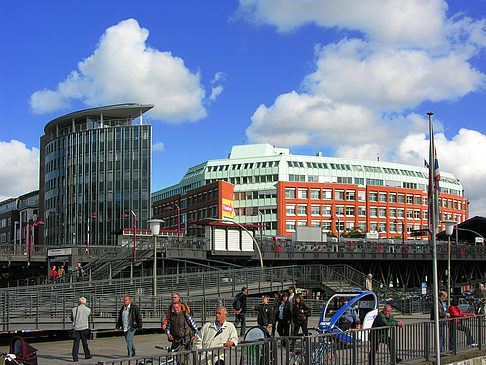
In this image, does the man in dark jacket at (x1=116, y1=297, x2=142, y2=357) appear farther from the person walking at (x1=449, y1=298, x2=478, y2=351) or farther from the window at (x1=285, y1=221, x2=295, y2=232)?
the window at (x1=285, y1=221, x2=295, y2=232)

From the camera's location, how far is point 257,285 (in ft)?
121

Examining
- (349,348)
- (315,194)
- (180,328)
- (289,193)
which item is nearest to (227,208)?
(289,193)

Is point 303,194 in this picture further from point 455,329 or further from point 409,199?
point 455,329


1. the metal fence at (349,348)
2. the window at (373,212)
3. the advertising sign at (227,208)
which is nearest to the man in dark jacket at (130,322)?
the metal fence at (349,348)

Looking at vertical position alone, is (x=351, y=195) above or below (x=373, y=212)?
above

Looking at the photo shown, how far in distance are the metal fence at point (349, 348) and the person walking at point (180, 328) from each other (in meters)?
1.81

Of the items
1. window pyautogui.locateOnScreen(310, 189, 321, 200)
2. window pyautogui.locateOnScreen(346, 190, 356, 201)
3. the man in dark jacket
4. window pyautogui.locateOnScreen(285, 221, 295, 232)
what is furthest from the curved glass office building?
the man in dark jacket

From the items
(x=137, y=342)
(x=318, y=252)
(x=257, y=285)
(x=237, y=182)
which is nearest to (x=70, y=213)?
(x=237, y=182)

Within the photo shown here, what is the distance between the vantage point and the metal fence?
882cm

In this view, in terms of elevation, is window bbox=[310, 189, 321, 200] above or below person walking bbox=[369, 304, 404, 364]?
above

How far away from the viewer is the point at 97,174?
297 feet

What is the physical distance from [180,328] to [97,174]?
80904 millimetres

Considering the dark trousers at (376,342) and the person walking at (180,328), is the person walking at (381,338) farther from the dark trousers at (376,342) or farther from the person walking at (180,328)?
the person walking at (180,328)

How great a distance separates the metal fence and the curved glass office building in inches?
2855
